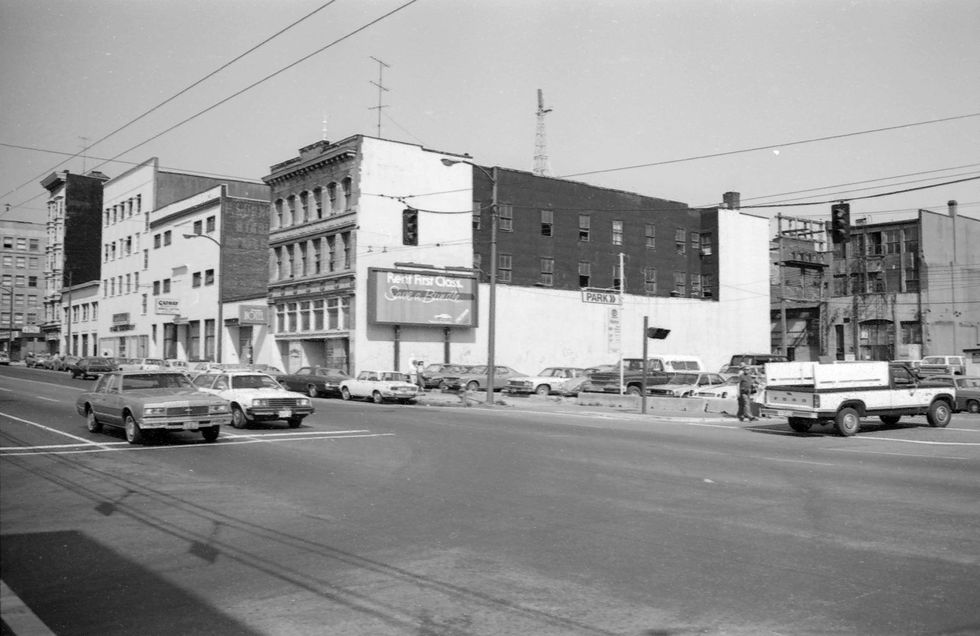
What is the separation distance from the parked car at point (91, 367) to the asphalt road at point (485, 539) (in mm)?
37580

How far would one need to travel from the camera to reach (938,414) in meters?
23.3

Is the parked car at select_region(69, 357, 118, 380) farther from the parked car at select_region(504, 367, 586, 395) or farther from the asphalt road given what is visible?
the asphalt road

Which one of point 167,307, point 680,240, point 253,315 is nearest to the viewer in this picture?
point 253,315

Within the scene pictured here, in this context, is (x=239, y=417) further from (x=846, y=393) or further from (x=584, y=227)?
(x=584, y=227)

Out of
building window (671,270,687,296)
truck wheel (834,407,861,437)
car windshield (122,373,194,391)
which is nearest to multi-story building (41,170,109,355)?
building window (671,270,687,296)

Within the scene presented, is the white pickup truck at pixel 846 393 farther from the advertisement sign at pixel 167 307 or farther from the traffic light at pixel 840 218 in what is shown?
the advertisement sign at pixel 167 307

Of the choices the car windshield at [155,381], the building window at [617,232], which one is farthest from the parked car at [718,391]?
the building window at [617,232]

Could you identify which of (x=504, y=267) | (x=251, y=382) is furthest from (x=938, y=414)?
(x=504, y=267)

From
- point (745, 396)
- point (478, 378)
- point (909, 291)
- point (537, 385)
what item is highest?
point (909, 291)

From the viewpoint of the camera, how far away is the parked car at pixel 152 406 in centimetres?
1636

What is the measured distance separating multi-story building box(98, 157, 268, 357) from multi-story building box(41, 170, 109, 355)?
12.5 meters

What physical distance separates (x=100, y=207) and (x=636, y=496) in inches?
3683

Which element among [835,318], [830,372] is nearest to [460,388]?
[830,372]

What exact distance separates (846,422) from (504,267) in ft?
105
